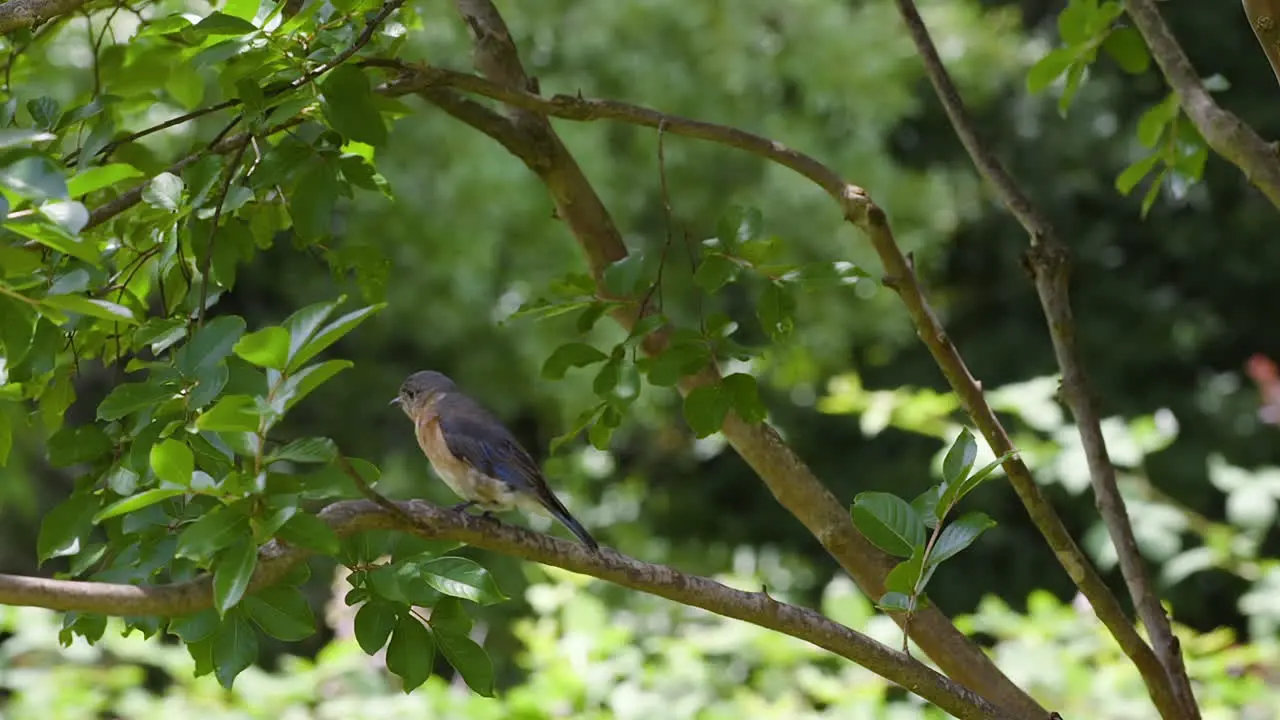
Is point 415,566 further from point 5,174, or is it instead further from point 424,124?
point 424,124

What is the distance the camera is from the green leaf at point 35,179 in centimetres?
104

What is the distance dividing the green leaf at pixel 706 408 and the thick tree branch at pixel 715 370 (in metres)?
0.17

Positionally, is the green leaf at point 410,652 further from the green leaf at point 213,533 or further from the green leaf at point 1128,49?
the green leaf at point 1128,49

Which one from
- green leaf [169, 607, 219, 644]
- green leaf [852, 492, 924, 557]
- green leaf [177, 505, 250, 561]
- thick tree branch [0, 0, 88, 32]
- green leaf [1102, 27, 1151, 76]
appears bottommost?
green leaf [169, 607, 219, 644]

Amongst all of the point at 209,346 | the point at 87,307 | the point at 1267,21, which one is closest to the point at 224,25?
the point at 209,346

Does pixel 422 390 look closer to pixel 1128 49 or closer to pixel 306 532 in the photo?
pixel 1128 49

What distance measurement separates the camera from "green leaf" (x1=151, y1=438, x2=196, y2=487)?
1.16 meters

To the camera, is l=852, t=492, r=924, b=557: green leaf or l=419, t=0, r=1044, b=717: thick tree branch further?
l=419, t=0, r=1044, b=717: thick tree branch

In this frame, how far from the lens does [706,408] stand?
5.73ft

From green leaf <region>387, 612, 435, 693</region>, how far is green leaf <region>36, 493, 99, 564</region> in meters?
0.34

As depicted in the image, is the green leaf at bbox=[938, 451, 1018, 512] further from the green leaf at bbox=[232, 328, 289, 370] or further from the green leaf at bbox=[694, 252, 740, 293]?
the green leaf at bbox=[232, 328, 289, 370]

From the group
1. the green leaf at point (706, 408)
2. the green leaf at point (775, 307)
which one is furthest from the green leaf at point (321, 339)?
the green leaf at point (775, 307)

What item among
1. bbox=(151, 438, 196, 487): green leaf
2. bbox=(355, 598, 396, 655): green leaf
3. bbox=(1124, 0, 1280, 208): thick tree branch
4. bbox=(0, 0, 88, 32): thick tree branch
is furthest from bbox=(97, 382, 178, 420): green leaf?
bbox=(1124, 0, 1280, 208): thick tree branch

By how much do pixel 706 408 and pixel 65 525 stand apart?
714 mm
